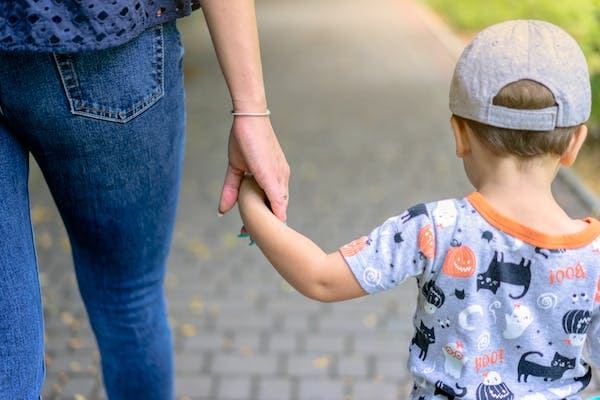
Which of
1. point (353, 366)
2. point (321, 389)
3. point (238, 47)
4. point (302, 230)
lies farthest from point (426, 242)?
point (302, 230)

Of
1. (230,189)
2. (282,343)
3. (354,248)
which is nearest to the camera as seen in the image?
(354,248)

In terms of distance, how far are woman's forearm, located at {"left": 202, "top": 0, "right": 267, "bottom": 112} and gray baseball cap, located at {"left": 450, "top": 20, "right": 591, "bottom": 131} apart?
1.60 feet

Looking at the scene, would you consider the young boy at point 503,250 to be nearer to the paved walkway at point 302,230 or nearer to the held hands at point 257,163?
the held hands at point 257,163

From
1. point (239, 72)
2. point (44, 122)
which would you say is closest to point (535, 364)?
point (239, 72)

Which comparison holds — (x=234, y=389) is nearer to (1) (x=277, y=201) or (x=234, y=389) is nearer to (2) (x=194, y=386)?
Result: (2) (x=194, y=386)

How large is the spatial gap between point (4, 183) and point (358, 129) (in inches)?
247

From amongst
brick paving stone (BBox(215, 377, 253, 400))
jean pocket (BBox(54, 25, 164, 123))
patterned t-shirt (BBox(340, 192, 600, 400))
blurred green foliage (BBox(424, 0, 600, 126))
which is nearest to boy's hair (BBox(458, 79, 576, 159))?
patterned t-shirt (BBox(340, 192, 600, 400))

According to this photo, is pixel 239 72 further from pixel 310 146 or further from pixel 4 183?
pixel 310 146

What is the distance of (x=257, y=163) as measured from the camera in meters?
1.73

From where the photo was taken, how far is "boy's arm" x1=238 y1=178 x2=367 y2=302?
160 centimetres

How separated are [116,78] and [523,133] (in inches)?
33.2

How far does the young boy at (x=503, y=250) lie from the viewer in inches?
59.0

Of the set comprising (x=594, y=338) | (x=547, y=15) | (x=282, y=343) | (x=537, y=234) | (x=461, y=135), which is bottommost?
(x=547, y=15)

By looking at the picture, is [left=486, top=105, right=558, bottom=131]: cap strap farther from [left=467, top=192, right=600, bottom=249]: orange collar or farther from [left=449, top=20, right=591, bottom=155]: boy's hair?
[left=467, top=192, right=600, bottom=249]: orange collar
